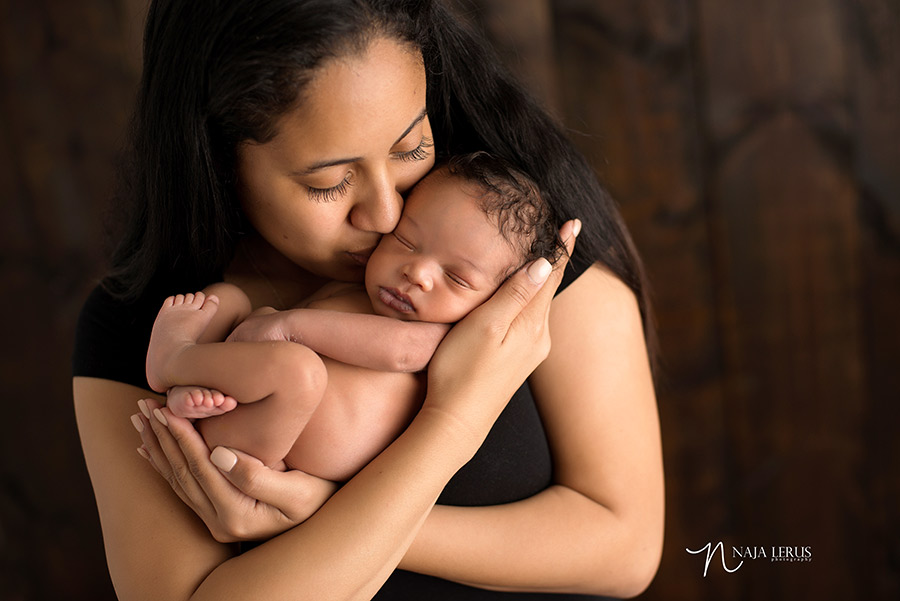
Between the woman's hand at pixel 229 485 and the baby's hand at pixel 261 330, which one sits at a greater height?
the baby's hand at pixel 261 330

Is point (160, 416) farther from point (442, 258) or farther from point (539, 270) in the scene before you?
point (539, 270)

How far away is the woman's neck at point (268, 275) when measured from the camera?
129 centimetres

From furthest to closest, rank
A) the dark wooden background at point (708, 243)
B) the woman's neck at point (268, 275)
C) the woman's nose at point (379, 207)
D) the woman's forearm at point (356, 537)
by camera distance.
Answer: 1. the dark wooden background at point (708, 243)
2. the woman's neck at point (268, 275)
3. the woman's nose at point (379, 207)
4. the woman's forearm at point (356, 537)

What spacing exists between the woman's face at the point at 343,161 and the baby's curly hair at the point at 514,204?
6cm

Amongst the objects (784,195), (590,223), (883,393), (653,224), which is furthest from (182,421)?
(883,393)

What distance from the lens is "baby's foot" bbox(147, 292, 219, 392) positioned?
105cm

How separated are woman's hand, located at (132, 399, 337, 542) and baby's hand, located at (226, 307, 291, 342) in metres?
0.13

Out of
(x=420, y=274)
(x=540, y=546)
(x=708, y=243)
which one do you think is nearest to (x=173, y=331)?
(x=420, y=274)

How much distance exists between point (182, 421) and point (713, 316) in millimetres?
1436

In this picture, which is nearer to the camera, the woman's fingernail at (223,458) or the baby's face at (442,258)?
the woman's fingernail at (223,458)

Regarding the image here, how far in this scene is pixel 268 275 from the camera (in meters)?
1.32

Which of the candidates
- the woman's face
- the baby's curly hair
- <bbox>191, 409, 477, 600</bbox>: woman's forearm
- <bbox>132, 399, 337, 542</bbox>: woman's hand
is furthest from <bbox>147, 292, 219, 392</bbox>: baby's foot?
the baby's curly hair

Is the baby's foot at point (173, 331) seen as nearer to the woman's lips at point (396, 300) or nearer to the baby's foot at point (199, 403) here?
the baby's foot at point (199, 403)

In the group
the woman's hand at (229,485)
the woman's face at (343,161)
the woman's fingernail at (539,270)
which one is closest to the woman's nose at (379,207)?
the woman's face at (343,161)
